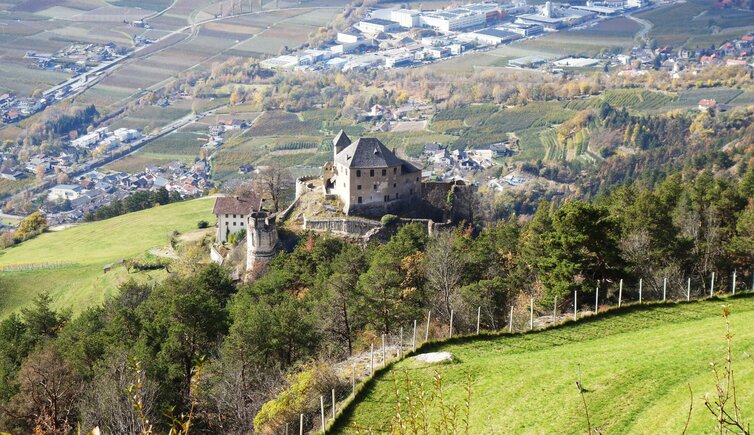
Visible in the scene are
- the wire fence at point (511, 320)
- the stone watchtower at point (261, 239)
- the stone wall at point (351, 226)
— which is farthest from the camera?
the stone wall at point (351, 226)

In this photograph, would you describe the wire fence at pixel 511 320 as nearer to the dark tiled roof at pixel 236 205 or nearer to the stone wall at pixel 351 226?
the stone wall at pixel 351 226

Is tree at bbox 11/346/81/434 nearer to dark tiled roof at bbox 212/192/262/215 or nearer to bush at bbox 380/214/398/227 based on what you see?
bush at bbox 380/214/398/227

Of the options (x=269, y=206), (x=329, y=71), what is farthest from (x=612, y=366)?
(x=329, y=71)

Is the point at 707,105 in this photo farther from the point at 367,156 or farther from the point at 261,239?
the point at 261,239

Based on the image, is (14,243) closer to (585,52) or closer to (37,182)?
(37,182)

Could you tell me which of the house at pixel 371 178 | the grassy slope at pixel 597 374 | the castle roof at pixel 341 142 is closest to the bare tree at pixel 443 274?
the grassy slope at pixel 597 374

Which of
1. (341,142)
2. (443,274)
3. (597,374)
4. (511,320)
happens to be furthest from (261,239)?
(597,374)
